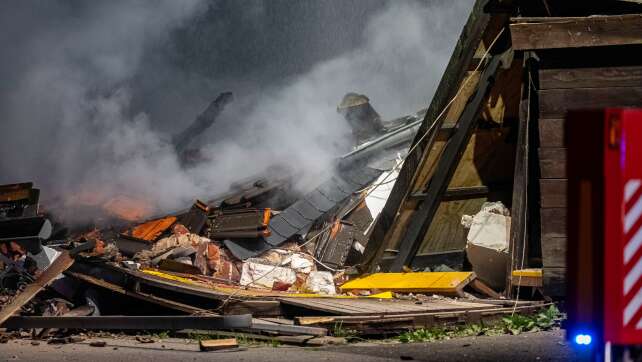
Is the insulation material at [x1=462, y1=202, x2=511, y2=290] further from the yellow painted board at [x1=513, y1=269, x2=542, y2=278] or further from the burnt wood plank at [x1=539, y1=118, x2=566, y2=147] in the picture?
the burnt wood plank at [x1=539, y1=118, x2=566, y2=147]

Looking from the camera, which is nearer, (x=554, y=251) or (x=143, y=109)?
(x=554, y=251)

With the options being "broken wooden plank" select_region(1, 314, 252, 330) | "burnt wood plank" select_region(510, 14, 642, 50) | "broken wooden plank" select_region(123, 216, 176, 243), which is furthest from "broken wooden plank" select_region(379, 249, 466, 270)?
"broken wooden plank" select_region(123, 216, 176, 243)

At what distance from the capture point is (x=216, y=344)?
22.6 feet

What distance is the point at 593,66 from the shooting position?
810 centimetres

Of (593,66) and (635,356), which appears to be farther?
(593,66)

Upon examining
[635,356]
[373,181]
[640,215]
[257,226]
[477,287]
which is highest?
[373,181]

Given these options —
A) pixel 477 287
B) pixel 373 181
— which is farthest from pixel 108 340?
pixel 373 181

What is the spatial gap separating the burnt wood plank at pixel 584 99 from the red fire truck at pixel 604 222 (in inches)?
197

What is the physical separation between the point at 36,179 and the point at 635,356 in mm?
13842

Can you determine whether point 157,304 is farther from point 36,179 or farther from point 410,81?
point 410,81

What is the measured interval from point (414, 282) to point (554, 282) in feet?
4.81

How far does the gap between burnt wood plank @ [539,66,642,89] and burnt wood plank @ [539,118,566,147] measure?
32 cm

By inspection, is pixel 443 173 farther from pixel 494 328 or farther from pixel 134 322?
pixel 134 322

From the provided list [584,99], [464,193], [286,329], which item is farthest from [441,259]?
[286,329]
